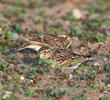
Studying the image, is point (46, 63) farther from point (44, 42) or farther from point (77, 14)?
point (77, 14)

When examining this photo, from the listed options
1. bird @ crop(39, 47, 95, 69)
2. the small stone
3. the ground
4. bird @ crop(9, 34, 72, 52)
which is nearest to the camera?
the ground

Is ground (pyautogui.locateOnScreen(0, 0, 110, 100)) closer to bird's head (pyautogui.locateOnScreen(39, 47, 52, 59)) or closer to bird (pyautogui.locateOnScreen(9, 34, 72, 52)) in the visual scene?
bird's head (pyautogui.locateOnScreen(39, 47, 52, 59))

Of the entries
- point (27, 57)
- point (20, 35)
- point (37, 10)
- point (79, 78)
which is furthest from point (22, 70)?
point (37, 10)

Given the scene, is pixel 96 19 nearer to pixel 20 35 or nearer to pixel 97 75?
pixel 20 35

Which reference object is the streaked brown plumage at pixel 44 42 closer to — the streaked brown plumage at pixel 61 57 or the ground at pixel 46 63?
the ground at pixel 46 63

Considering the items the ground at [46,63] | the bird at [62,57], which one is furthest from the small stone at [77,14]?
the bird at [62,57]

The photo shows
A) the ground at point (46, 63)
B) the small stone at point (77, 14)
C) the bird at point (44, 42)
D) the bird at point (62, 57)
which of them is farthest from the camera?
the small stone at point (77, 14)

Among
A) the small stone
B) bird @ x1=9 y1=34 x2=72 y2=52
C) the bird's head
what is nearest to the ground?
the small stone

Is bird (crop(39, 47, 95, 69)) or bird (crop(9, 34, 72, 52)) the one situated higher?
bird (crop(9, 34, 72, 52))
